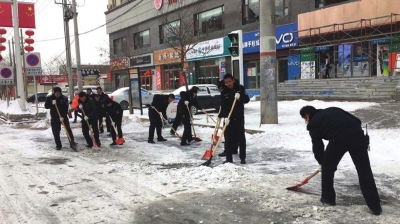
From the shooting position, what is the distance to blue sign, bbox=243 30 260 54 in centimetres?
2447

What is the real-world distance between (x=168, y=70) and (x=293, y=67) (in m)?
15.0

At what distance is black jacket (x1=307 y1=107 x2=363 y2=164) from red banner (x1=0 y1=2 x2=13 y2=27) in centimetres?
1934

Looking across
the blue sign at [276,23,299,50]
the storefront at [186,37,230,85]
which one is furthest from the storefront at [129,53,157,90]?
the blue sign at [276,23,299,50]

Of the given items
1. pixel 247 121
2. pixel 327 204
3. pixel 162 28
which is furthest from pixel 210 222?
pixel 162 28

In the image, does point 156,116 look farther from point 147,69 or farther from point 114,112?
point 147,69

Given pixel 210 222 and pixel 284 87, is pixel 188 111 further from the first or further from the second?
pixel 284 87

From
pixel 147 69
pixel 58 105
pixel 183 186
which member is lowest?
pixel 183 186

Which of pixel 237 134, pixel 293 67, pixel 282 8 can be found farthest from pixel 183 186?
pixel 282 8

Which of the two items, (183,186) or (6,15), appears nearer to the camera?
(183,186)

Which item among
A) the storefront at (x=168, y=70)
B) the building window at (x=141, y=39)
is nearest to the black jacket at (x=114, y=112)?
the storefront at (x=168, y=70)

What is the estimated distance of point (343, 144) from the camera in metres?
4.05

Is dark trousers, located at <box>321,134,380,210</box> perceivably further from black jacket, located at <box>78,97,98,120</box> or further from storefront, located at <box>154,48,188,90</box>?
storefront, located at <box>154,48,188,90</box>

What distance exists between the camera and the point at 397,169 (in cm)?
600

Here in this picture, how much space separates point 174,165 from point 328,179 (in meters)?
3.32
